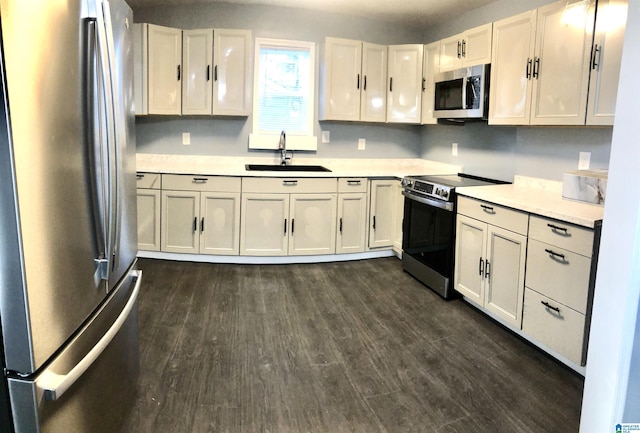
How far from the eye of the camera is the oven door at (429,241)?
11.4 feet

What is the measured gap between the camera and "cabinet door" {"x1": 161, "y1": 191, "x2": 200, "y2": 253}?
13.5 feet

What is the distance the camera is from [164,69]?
13.8 ft

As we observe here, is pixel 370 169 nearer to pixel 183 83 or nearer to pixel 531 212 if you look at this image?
pixel 183 83

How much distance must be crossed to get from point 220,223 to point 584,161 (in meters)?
2.93

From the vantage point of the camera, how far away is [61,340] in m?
1.15

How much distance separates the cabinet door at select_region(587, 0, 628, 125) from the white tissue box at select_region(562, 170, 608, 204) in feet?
1.02

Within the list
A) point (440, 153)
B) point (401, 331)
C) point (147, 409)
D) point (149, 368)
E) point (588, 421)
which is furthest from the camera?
point (440, 153)

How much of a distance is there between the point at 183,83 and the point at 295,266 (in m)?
2.01

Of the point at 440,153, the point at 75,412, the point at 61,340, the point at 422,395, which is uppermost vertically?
the point at 440,153

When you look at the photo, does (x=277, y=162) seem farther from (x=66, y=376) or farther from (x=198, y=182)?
(x=66, y=376)

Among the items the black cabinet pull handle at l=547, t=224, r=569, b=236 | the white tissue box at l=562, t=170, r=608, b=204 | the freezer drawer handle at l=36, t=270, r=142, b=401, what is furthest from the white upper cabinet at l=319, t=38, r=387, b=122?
the freezer drawer handle at l=36, t=270, r=142, b=401

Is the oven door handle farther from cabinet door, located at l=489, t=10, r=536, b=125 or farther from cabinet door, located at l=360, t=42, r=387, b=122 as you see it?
cabinet door, located at l=360, t=42, r=387, b=122

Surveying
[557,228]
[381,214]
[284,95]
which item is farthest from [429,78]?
[557,228]

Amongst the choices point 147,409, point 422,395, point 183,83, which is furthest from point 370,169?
point 147,409
